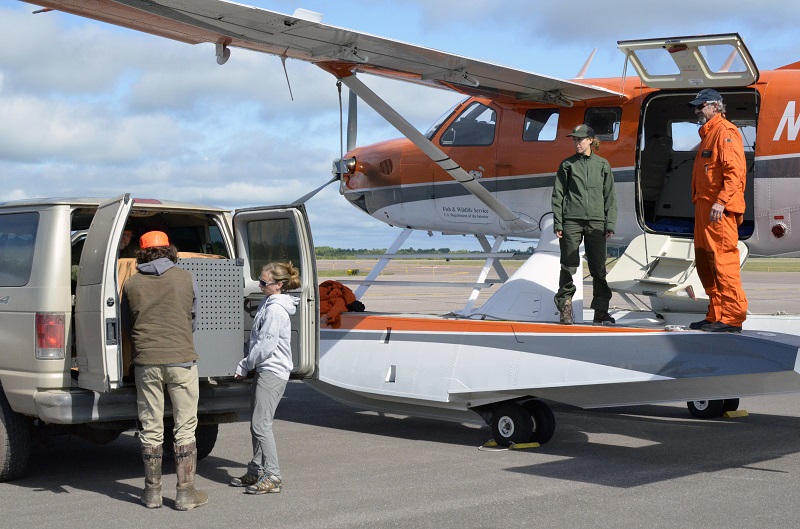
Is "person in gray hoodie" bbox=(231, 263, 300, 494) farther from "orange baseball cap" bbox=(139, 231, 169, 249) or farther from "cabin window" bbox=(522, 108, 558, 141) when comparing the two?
"cabin window" bbox=(522, 108, 558, 141)

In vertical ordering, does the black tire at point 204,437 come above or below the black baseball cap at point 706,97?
below

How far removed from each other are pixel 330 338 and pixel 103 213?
349cm

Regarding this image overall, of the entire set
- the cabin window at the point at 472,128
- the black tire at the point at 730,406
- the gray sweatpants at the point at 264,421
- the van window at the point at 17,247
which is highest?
the cabin window at the point at 472,128

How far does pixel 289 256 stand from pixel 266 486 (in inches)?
80.5

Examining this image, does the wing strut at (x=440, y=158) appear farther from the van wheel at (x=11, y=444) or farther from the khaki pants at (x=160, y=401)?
the van wheel at (x=11, y=444)

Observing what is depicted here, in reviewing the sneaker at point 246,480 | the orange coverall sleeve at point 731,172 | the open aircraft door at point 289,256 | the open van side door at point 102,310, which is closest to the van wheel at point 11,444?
the open van side door at point 102,310

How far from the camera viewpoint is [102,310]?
6.11 m

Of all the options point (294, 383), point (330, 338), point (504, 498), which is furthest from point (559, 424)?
point (294, 383)

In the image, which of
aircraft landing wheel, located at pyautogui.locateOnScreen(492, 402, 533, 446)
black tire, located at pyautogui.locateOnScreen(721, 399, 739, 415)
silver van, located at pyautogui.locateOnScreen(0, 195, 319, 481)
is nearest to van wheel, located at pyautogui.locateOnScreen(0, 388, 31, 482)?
silver van, located at pyautogui.locateOnScreen(0, 195, 319, 481)

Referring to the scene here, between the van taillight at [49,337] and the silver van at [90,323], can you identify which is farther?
the van taillight at [49,337]

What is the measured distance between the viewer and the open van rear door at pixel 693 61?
829 centimetres

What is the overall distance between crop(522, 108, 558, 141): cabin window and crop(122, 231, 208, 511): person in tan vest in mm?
5134

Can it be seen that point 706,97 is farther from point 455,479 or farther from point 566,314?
point 455,479

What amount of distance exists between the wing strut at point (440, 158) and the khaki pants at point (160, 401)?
4002 millimetres
